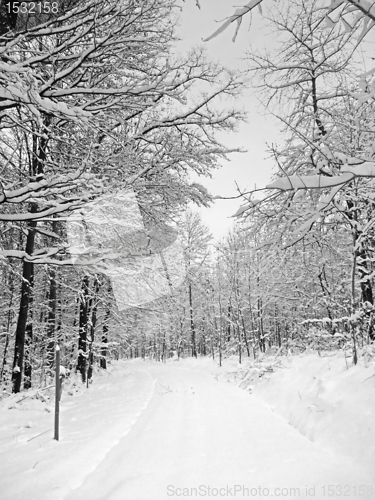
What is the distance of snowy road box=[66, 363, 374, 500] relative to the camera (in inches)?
86.5

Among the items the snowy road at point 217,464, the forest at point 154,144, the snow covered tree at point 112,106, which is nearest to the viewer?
the snowy road at point 217,464

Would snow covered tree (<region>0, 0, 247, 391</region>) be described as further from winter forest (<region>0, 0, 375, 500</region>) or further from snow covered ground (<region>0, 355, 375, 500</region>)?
snow covered ground (<region>0, 355, 375, 500</region>)

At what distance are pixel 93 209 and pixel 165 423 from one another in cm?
345

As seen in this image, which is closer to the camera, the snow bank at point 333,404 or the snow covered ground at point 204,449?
the snow covered ground at point 204,449

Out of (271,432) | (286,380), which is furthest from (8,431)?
(286,380)

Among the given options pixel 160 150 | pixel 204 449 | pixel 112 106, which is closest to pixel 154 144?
pixel 160 150

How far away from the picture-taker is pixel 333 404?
3723 millimetres

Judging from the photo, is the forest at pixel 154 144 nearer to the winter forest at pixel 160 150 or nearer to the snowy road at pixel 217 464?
the winter forest at pixel 160 150

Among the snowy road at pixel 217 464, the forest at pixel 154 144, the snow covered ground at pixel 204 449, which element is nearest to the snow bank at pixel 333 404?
the snow covered ground at pixel 204 449

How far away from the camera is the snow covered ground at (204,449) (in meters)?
2.24

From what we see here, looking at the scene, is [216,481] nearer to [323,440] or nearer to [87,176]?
[323,440]

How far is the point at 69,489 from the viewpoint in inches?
91.3

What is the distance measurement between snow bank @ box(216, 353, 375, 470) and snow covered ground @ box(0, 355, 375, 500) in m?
0.02

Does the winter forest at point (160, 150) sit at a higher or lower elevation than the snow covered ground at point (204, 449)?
higher
